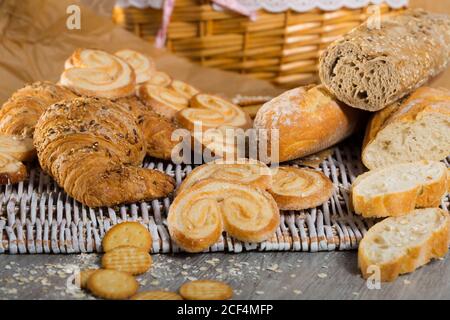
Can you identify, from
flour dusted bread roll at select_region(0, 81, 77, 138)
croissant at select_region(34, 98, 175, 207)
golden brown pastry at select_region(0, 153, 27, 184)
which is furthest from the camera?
flour dusted bread roll at select_region(0, 81, 77, 138)

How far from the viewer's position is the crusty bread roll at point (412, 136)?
2.18 meters

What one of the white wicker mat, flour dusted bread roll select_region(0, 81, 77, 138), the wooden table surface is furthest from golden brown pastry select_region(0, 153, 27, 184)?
the wooden table surface

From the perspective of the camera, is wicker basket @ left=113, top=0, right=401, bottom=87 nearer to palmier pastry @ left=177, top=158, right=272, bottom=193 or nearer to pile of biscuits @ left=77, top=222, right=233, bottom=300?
palmier pastry @ left=177, top=158, right=272, bottom=193

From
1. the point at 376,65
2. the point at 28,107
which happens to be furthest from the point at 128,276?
the point at 376,65

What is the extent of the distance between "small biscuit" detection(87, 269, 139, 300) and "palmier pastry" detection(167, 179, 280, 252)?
0.19 m

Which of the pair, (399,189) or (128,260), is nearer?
(128,260)

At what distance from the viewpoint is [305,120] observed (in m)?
2.23

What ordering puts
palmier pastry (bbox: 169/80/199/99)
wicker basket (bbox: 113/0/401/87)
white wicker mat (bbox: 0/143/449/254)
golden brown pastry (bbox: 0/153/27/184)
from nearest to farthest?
white wicker mat (bbox: 0/143/449/254) < golden brown pastry (bbox: 0/153/27/184) < palmier pastry (bbox: 169/80/199/99) < wicker basket (bbox: 113/0/401/87)

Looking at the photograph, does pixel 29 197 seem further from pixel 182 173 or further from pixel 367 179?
pixel 367 179

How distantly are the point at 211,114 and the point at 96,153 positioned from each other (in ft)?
1.78

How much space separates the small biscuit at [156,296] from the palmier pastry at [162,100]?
37.4 inches

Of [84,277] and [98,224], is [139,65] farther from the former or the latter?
[84,277]

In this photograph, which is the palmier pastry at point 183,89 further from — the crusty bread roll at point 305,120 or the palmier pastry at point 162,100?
the crusty bread roll at point 305,120

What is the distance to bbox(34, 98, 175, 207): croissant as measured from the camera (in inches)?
76.8
